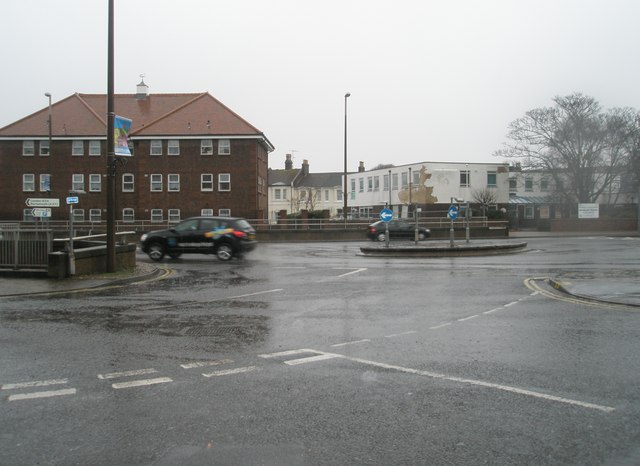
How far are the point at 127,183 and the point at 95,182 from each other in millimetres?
3024

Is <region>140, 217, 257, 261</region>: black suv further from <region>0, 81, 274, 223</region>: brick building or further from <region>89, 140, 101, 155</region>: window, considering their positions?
<region>89, 140, 101, 155</region>: window

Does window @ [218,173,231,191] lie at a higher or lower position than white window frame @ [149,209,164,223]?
higher

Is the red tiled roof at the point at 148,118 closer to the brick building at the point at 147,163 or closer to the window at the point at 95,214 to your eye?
the brick building at the point at 147,163

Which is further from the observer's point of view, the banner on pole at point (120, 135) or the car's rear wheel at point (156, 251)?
the car's rear wheel at point (156, 251)

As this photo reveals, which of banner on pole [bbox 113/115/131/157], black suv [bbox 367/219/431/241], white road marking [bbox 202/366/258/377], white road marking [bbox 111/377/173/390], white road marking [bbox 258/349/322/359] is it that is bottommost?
white road marking [bbox 258/349/322/359]

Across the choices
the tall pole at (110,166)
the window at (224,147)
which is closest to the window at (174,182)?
the window at (224,147)

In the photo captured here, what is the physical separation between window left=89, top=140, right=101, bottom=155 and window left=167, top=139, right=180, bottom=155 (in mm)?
6881

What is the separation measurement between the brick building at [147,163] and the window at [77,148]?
89mm

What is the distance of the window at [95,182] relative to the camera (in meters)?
50.6

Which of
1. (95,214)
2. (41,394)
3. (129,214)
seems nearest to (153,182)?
(129,214)

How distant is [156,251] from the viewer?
21797mm

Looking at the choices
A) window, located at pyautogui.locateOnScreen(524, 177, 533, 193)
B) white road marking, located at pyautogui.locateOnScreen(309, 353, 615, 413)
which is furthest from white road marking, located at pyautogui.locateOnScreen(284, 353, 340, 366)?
window, located at pyautogui.locateOnScreen(524, 177, 533, 193)

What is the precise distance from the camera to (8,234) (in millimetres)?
15922

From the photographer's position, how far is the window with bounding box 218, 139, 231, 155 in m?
48.7
